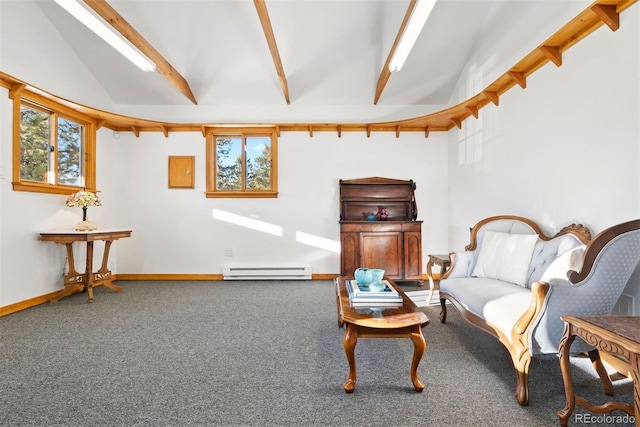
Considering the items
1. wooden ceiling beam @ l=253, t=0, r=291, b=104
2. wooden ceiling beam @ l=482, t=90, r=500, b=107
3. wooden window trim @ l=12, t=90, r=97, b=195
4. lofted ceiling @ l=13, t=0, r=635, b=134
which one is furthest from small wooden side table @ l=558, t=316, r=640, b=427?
wooden window trim @ l=12, t=90, r=97, b=195

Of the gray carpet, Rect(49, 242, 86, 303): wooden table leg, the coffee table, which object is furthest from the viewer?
Rect(49, 242, 86, 303): wooden table leg

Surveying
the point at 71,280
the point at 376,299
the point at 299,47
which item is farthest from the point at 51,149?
the point at 376,299

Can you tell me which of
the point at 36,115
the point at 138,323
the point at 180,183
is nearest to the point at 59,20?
the point at 36,115

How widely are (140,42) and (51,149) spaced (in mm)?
1838

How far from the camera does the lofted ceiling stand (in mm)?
3879

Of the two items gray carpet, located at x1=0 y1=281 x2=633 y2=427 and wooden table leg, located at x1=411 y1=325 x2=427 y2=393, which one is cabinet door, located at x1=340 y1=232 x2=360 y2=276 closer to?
gray carpet, located at x1=0 y1=281 x2=633 y2=427

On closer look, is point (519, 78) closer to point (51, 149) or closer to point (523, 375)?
point (523, 375)

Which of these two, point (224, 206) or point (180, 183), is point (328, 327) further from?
point (180, 183)

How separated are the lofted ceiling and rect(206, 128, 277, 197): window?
350mm

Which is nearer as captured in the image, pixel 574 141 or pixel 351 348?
pixel 351 348

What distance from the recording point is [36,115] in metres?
4.00

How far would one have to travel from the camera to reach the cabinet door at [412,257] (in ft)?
15.7

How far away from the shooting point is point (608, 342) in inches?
52.3

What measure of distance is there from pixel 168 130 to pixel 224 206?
1582 mm
